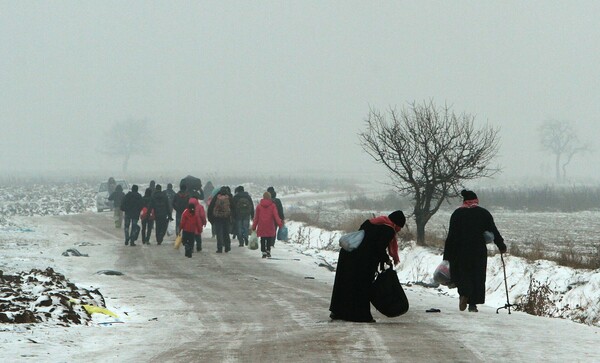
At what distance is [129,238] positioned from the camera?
28.2 meters

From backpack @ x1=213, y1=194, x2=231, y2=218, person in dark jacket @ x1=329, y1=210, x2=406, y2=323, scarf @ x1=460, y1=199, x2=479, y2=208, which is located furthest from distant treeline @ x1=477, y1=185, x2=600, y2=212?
person in dark jacket @ x1=329, y1=210, x2=406, y2=323

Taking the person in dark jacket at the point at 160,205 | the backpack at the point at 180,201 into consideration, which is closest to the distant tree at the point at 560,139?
the backpack at the point at 180,201

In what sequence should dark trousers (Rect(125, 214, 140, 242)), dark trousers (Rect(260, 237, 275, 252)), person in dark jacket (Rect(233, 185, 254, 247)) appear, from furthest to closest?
dark trousers (Rect(125, 214, 140, 242)), person in dark jacket (Rect(233, 185, 254, 247)), dark trousers (Rect(260, 237, 275, 252))

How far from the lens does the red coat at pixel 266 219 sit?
80.0ft

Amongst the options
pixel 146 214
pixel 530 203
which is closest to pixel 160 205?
pixel 146 214

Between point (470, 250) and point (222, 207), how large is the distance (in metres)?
13.1

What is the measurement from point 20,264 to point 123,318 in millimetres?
8552

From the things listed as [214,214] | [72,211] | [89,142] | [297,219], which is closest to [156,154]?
[89,142]

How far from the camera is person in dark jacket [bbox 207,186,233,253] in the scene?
2564 cm

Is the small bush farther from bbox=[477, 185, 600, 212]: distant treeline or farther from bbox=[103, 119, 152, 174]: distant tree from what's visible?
bbox=[103, 119, 152, 174]: distant tree

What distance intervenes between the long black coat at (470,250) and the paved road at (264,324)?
86cm

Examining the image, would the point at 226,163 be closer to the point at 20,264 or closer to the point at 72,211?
the point at 72,211

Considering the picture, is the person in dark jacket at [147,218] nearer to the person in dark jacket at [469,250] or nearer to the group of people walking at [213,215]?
the group of people walking at [213,215]

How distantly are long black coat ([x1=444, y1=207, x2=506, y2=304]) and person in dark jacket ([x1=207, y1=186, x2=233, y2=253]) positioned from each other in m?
12.5
